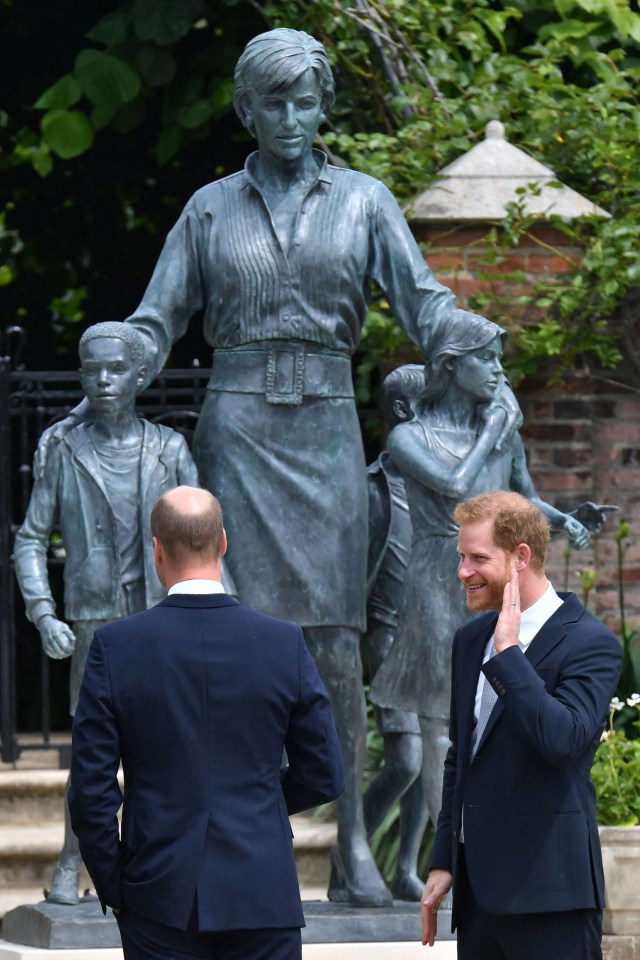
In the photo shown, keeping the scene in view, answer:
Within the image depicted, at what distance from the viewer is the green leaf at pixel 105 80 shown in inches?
331

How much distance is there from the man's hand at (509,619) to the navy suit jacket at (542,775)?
3 centimetres

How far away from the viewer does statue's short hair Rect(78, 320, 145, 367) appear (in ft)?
17.3

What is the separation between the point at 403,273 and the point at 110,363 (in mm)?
810

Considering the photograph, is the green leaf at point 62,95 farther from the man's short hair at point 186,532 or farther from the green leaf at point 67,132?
the man's short hair at point 186,532

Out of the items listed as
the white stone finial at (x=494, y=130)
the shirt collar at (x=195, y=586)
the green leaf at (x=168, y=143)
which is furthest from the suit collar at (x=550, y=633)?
the green leaf at (x=168, y=143)

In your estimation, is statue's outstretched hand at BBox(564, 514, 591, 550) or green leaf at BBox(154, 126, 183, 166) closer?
statue's outstretched hand at BBox(564, 514, 591, 550)

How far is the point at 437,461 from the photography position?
527 centimetres

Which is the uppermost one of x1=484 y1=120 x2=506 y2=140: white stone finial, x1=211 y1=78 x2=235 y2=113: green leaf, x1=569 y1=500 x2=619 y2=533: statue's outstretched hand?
x1=211 y1=78 x2=235 y2=113: green leaf

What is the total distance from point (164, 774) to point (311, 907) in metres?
1.88

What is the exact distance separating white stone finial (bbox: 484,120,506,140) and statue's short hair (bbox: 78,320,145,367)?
2.74 metres

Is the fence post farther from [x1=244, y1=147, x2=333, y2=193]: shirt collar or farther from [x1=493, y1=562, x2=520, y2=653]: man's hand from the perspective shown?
[x1=493, y1=562, x2=520, y2=653]: man's hand

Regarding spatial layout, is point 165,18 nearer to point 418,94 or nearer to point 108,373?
point 418,94

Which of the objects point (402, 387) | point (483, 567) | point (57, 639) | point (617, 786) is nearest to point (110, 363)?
point (57, 639)

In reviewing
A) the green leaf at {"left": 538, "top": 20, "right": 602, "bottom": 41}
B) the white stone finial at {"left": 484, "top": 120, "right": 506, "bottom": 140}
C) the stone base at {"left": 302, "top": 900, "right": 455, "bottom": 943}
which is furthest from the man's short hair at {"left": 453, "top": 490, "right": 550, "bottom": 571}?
the green leaf at {"left": 538, "top": 20, "right": 602, "bottom": 41}
